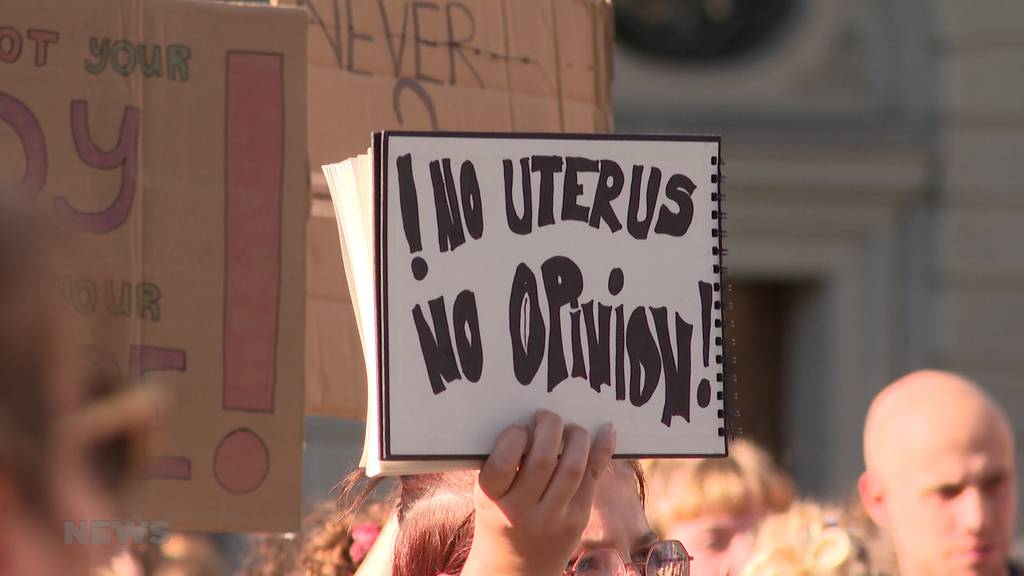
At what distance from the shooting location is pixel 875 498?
10.8ft

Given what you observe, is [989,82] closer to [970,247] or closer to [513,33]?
[970,247]

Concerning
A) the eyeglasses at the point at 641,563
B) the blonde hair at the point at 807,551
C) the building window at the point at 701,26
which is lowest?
the blonde hair at the point at 807,551

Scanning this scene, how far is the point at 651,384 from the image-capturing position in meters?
1.75

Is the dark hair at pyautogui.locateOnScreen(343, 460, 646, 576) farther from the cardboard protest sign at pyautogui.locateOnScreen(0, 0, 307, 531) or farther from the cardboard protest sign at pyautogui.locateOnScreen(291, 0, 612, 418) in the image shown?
the cardboard protest sign at pyautogui.locateOnScreen(291, 0, 612, 418)

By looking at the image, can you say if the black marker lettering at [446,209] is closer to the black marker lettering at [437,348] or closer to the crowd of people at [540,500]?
the black marker lettering at [437,348]

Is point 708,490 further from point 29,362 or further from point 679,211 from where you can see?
point 29,362

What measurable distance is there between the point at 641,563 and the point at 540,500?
50 centimetres

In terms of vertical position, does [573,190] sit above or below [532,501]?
above

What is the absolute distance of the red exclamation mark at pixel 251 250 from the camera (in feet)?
6.77

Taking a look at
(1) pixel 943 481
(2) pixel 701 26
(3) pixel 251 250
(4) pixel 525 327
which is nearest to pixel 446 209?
(4) pixel 525 327

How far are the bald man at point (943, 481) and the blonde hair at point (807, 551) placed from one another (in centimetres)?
8

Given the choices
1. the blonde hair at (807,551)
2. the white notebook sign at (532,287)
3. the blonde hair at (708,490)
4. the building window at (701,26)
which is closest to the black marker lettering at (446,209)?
the white notebook sign at (532,287)

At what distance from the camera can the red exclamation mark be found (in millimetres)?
2062

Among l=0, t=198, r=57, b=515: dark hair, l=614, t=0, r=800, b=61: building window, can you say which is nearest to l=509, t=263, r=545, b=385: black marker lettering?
l=0, t=198, r=57, b=515: dark hair
